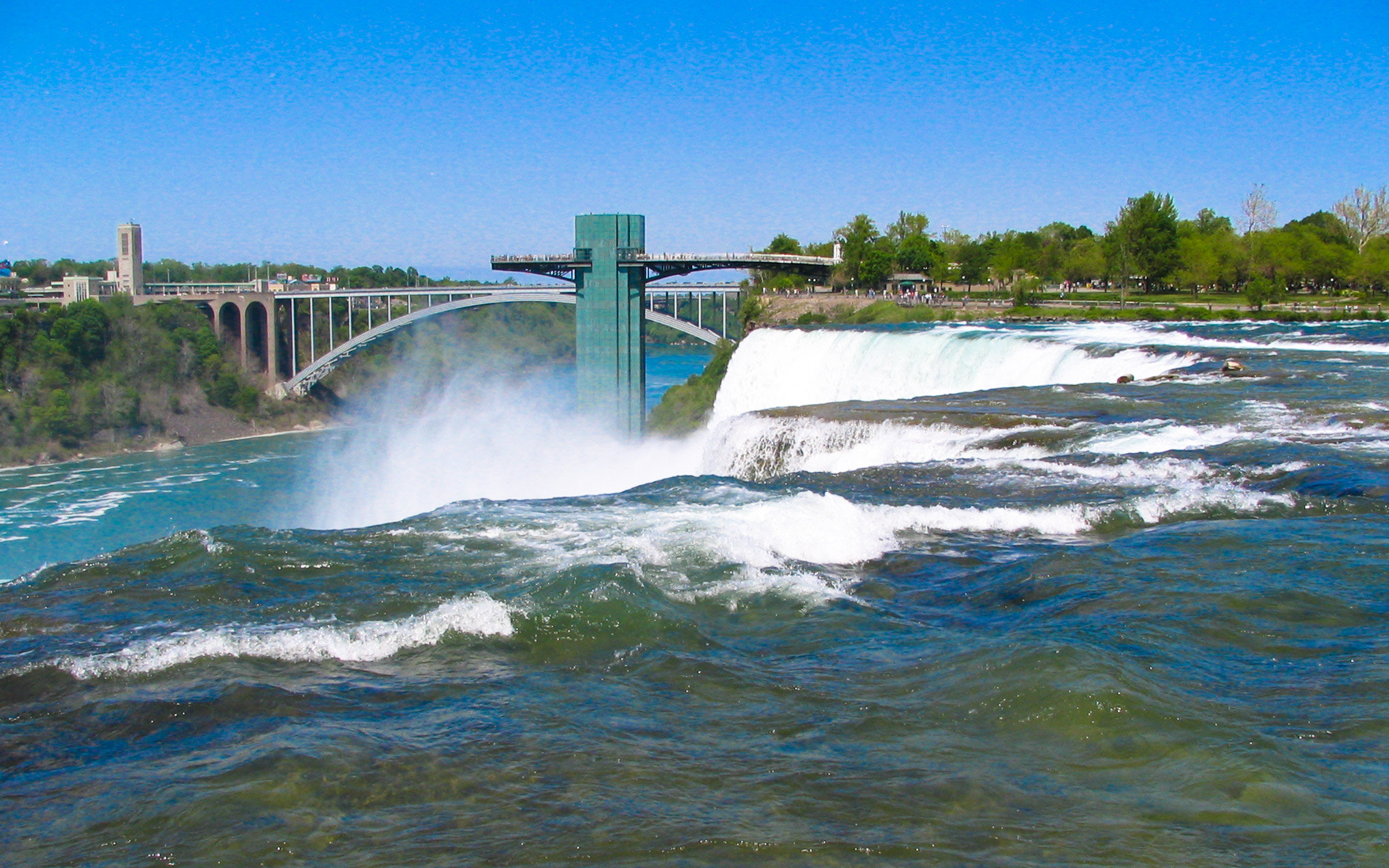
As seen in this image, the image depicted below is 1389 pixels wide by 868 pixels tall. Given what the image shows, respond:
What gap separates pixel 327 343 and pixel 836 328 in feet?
127

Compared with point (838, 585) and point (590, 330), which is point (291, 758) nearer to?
point (838, 585)

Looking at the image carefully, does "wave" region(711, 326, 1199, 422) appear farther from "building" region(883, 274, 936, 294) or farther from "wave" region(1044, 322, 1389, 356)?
"building" region(883, 274, 936, 294)

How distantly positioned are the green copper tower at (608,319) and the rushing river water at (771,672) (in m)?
20.4

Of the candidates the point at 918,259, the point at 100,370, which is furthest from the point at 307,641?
the point at 100,370

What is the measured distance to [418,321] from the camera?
155 feet

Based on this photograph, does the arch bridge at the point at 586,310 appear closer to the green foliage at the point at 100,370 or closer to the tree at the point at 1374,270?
the green foliage at the point at 100,370

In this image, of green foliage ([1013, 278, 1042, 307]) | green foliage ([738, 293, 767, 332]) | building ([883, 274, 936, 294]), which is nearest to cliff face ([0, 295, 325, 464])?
green foliage ([738, 293, 767, 332])

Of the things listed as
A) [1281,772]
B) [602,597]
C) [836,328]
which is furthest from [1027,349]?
[1281,772]

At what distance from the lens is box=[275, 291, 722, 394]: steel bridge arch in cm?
3850

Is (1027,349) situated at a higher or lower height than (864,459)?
higher

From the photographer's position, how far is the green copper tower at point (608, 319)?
3191cm

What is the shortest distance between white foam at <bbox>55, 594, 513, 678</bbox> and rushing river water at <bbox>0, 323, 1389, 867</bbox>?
0.09ft

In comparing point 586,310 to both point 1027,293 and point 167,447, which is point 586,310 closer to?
point 1027,293

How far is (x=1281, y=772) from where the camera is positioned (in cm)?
441
